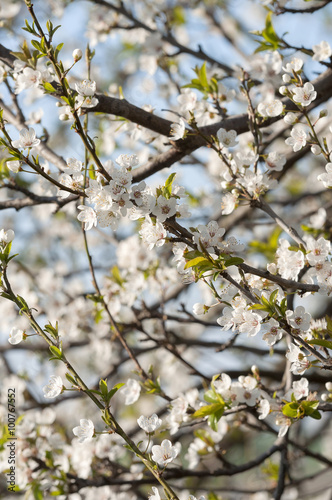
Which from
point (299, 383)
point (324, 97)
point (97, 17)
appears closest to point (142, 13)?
point (97, 17)

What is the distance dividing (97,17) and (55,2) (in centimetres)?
38

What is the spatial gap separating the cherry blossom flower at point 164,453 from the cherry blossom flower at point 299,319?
434 mm

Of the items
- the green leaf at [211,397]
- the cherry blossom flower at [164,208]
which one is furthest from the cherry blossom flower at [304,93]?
the green leaf at [211,397]

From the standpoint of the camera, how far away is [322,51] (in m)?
1.68

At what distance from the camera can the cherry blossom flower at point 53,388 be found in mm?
1308

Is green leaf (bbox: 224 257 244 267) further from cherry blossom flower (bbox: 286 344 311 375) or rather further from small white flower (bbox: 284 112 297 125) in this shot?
small white flower (bbox: 284 112 297 125)

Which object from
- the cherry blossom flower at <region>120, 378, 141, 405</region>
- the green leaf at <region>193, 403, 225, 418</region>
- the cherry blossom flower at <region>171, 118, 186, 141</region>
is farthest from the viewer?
the cherry blossom flower at <region>120, 378, 141, 405</region>

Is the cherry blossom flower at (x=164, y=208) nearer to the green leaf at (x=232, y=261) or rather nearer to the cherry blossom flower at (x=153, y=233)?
the cherry blossom flower at (x=153, y=233)

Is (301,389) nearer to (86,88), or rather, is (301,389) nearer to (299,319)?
(299,319)

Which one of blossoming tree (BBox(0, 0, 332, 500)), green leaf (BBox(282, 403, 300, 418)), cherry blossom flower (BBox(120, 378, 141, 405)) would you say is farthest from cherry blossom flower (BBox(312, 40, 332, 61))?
cherry blossom flower (BBox(120, 378, 141, 405))

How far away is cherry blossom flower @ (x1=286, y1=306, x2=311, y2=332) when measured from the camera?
116 cm

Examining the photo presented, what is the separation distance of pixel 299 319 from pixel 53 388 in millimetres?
654

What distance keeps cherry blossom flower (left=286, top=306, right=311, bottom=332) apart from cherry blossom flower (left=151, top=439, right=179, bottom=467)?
434 millimetres

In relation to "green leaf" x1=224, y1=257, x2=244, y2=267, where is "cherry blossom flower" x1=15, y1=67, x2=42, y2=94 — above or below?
above
